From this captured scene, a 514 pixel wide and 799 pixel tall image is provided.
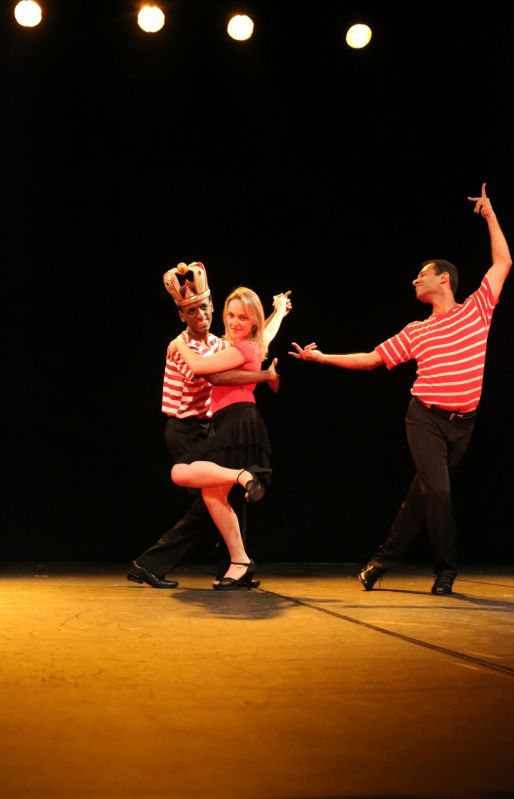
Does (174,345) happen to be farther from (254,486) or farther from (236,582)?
(236,582)

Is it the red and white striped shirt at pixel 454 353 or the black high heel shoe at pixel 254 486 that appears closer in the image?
the black high heel shoe at pixel 254 486

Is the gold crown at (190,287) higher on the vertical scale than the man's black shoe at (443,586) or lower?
higher

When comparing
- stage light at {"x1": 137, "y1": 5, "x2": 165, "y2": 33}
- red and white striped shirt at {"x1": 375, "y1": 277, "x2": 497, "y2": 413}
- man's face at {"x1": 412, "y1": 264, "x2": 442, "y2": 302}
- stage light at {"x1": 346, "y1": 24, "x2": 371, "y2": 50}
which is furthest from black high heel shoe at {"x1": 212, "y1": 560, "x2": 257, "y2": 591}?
stage light at {"x1": 346, "y1": 24, "x2": 371, "y2": 50}

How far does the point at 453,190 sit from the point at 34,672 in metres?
4.19

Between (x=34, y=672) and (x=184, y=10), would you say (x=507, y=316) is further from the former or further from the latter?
(x=34, y=672)

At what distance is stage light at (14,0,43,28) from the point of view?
470 centimetres

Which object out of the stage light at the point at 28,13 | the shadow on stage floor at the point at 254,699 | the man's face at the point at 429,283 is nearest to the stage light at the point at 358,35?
the stage light at the point at 28,13

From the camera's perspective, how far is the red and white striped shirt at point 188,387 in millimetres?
3979

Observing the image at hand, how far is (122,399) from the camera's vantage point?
532cm

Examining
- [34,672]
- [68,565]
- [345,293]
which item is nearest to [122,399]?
[68,565]

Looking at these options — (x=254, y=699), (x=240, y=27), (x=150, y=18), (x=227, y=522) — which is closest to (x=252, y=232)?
(x=240, y=27)

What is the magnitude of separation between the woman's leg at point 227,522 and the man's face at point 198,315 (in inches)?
26.3

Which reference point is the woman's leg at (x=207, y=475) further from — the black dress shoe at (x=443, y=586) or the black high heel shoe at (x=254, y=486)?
the black dress shoe at (x=443, y=586)

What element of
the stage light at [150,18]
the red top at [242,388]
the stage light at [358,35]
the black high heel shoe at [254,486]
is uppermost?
the stage light at [358,35]
